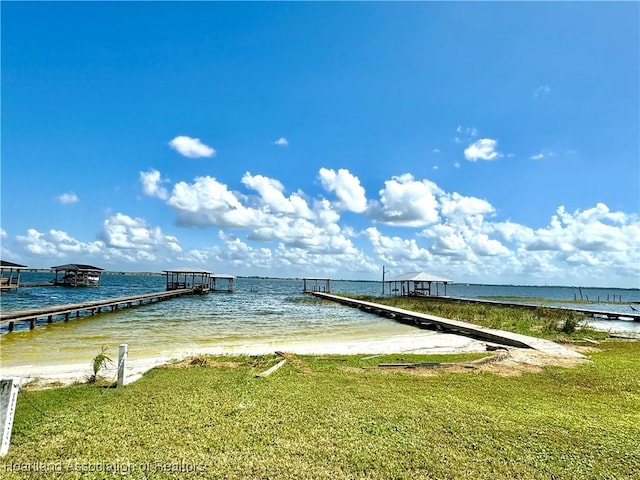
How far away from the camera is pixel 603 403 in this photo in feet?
20.0

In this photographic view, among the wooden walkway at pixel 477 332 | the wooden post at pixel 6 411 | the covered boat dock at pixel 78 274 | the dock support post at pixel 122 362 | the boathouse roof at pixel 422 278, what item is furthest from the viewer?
the covered boat dock at pixel 78 274

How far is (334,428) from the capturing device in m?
4.88

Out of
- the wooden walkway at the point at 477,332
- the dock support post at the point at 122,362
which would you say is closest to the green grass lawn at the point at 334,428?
the dock support post at the point at 122,362

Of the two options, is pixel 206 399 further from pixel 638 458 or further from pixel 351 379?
pixel 638 458

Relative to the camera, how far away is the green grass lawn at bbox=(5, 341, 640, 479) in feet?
12.8

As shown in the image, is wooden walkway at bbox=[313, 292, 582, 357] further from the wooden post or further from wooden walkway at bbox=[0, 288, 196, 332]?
wooden walkway at bbox=[0, 288, 196, 332]

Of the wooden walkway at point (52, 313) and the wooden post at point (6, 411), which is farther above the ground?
the wooden post at point (6, 411)

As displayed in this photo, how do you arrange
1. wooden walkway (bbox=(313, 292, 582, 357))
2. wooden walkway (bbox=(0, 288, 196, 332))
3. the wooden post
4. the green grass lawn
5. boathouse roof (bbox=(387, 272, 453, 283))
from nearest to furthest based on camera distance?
the green grass lawn < the wooden post < wooden walkway (bbox=(313, 292, 582, 357)) < wooden walkway (bbox=(0, 288, 196, 332)) < boathouse roof (bbox=(387, 272, 453, 283))

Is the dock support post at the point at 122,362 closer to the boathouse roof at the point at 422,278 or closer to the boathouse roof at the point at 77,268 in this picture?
the boathouse roof at the point at 422,278

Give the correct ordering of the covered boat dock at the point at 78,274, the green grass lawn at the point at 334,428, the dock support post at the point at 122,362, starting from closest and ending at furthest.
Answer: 1. the green grass lawn at the point at 334,428
2. the dock support post at the point at 122,362
3. the covered boat dock at the point at 78,274

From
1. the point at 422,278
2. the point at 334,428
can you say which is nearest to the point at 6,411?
the point at 334,428

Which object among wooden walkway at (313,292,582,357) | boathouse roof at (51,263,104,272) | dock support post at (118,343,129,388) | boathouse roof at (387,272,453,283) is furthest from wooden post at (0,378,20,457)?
boathouse roof at (51,263,104,272)

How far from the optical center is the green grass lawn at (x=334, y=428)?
392cm

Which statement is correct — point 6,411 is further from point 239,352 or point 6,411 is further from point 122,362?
point 239,352
